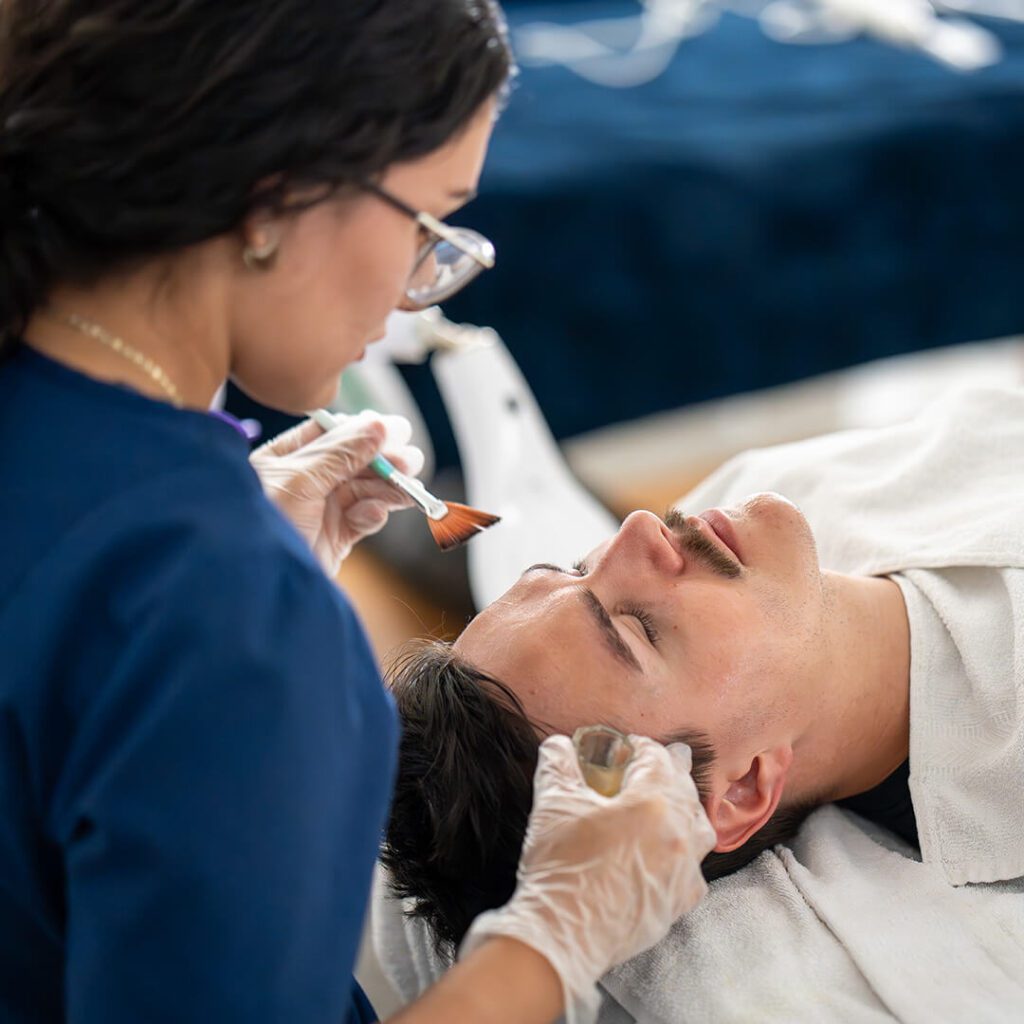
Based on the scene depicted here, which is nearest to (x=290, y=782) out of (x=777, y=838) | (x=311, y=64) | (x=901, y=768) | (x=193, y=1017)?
(x=193, y=1017)

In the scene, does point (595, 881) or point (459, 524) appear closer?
point (595, 881)

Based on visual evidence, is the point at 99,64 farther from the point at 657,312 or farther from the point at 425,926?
the point at 657,312

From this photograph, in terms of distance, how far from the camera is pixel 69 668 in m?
0.80

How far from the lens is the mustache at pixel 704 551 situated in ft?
4.42

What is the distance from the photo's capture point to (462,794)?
125 centimetres

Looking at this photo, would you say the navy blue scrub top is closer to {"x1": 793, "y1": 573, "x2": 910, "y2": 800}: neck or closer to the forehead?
the forehead

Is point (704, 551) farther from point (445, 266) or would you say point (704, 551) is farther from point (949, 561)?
point (445, 266)

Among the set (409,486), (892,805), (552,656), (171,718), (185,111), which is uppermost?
(185,111)

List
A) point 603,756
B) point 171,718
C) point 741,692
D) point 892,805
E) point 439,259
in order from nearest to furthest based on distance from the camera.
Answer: point 171,718, point 439,259, point 603,756, point 741,692, point 892,805

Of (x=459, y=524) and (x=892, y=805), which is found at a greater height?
(x=459, y=524)

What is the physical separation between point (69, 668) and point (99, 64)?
0.39m

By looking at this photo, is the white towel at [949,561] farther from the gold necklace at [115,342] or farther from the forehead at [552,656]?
the gold necklace at [115,342]

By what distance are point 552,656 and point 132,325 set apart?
1.96 ft

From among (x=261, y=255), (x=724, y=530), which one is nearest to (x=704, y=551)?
(x=724, y=530)
